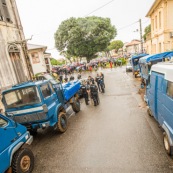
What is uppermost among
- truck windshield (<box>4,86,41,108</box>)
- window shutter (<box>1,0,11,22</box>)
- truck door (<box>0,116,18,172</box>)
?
window shutter (<box>1,0,11,22</box>)

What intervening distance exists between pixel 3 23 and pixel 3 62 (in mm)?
2824

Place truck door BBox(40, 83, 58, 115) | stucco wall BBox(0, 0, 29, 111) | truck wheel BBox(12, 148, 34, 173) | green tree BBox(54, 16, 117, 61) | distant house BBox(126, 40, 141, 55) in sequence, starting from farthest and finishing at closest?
distant house BBox(126, 40, 141, 55) < green tree BBox(54, 16, 117, 61) < stucco wall BBox(0, 0, 29, 111) < truck door BBox(40, 83, 58, 115) < truck wheel BBox(12, 148, 34, 173)

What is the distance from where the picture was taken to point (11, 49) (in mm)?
11109

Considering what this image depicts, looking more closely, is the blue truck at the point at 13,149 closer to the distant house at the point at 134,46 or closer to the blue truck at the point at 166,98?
the blue truck at the point at 166,98

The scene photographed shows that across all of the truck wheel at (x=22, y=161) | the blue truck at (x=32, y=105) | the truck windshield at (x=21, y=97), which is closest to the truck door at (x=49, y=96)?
the blue truck at (x=32, y=105)

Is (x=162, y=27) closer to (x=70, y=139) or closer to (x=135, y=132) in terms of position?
(x=135, y=132)

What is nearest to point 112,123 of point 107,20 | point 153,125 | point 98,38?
point 153,125

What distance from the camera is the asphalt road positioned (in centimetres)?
418

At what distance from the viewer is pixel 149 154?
4.43 m

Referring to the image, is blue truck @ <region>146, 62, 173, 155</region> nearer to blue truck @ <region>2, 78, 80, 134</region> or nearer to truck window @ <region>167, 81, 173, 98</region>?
truck window @ <region>167, 81, 173, 98</region>

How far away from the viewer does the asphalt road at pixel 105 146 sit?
4180 millimetres

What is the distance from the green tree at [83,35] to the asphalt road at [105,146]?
85.4 ft

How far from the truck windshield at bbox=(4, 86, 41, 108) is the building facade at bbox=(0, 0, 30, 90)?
4.77 m

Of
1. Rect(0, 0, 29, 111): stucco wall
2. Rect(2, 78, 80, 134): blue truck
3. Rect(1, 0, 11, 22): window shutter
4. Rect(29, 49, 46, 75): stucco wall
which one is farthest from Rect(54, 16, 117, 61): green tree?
Rect(2, 78, 80, 134): blue truck
